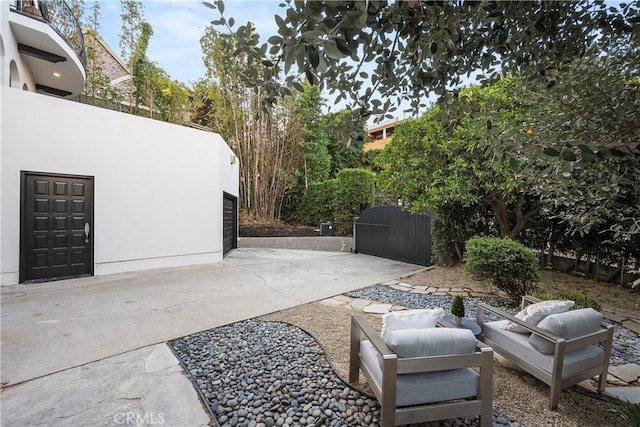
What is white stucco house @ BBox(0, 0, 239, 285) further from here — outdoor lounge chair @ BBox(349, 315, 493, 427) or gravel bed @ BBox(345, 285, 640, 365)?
outdoor lounge chair @ BBox(349, 315, 493, 427)

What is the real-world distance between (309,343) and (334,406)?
957 mm

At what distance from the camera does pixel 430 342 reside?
180cm

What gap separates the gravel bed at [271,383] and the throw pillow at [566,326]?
60 centimetres

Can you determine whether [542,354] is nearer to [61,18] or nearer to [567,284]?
[567,284]

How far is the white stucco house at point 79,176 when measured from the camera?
201 inches

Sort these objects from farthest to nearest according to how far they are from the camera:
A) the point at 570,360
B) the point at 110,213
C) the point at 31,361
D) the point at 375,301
→ 1. the point at 110,213
2. the point at 375,301
3. the point at 31,361
4. the point at 570,360

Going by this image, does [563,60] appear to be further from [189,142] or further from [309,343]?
[189,142]

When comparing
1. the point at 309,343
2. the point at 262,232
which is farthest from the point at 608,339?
the point at 262,232

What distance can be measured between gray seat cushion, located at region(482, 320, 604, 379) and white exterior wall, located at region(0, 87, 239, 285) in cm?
664

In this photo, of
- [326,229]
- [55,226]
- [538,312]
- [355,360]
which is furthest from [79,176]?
[326,229]

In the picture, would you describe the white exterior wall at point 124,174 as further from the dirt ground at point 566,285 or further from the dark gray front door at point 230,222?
the dirt ground at point 566,285

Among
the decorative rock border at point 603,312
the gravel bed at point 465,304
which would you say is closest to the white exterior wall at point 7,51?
the decorative rock border at point 603,312

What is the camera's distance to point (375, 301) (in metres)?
4.48

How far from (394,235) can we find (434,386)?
687 cm
